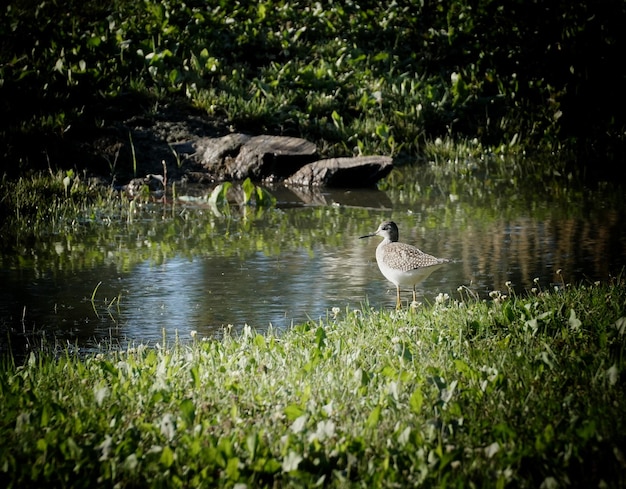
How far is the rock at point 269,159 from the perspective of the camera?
1534 cm

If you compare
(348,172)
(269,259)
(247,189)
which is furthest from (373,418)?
(348,172)

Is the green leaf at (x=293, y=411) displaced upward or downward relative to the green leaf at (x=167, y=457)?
upward

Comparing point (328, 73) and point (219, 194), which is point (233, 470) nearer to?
point (219, 194)

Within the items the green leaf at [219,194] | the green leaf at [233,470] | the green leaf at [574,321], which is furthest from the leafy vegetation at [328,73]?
the green leaf at [233,470]

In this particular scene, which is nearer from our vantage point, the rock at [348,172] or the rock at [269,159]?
the rock at [348,172]

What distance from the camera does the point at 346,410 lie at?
4926mm

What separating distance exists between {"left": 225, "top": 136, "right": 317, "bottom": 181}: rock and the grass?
901cm

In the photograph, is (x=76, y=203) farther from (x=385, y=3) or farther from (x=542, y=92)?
(x=385, y=3)

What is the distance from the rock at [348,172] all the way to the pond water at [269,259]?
3.34 feet

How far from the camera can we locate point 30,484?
13.8 feet

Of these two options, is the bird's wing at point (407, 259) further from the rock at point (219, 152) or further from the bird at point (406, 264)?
the rock at point (219, 152)

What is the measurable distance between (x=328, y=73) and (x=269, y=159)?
4.03 m

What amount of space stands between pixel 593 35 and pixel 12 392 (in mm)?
15711

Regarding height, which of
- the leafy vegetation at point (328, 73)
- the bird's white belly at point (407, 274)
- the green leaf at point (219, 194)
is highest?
the leafy vegetation at point (328, 73)
